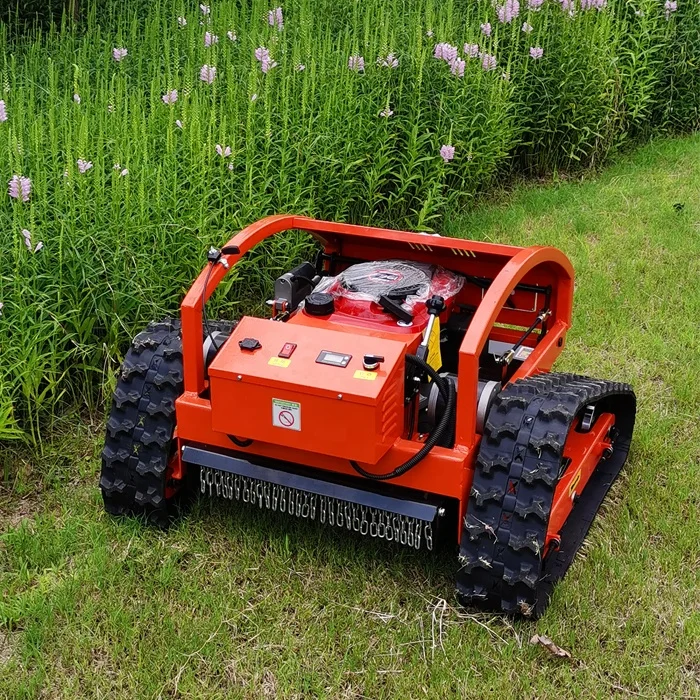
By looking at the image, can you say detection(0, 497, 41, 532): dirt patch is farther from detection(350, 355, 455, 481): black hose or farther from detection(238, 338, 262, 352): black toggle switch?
detection(350, 355, 455, 481): black hose

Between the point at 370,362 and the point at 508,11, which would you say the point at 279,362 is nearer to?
the point at 370,362

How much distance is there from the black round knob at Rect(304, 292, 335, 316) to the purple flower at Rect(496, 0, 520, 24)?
3498 millimetres

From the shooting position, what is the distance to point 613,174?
6289 mm

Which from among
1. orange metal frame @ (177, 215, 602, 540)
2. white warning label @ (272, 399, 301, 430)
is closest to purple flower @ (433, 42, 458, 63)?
orange metal frame @ (177, 215, 602, 540)

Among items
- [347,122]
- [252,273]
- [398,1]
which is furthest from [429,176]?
[398,1]

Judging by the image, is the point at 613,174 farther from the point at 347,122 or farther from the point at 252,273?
the point at 252,273

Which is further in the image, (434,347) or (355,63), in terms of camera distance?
(355,63)

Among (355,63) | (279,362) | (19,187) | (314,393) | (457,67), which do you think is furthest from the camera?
(457,67)

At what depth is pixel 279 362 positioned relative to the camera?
263cm

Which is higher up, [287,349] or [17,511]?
[287,349]

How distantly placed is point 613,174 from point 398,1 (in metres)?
1.92

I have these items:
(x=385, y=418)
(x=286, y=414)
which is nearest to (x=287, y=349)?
(x=286, y=414)

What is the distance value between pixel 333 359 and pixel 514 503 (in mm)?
629

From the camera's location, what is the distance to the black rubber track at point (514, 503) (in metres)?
2.64
